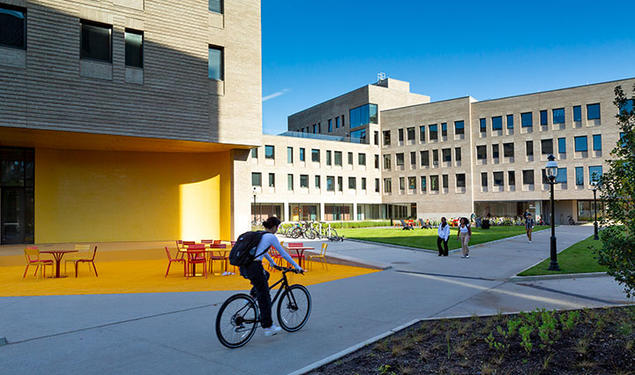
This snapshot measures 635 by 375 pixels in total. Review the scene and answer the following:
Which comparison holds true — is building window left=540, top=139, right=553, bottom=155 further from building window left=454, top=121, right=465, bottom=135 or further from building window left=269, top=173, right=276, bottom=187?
building window left=269, top=173, right=276, bottom=187

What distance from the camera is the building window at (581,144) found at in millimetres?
49969

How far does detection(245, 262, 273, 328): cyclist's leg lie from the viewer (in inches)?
245

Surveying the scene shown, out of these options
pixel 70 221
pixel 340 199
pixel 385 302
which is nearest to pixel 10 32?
pixel 70 221

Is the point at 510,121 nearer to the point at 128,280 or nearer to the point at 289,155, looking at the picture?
the point at 289,155

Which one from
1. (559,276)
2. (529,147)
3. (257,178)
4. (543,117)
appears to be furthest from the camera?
(257,178)

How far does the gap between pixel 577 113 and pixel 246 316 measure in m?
55.1

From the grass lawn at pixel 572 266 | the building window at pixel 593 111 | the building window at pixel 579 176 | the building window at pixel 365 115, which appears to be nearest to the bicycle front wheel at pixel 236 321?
the grass lawn at pixel 572 266

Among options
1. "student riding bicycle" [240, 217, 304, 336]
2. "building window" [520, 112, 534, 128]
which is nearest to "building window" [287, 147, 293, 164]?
"building window" [520, 112, 534, 128]

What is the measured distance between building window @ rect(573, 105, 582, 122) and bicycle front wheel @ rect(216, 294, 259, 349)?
54.7 m

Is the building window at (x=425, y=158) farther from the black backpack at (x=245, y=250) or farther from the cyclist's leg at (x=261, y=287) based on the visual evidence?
the black backpack at (x=245, y=250)

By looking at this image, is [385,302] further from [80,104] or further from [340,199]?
[340,199]

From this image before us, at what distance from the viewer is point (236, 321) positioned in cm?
606

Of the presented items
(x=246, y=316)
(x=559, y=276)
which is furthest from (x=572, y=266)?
(x=246, y=316)

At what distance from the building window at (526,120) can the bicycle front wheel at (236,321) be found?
180 ft
